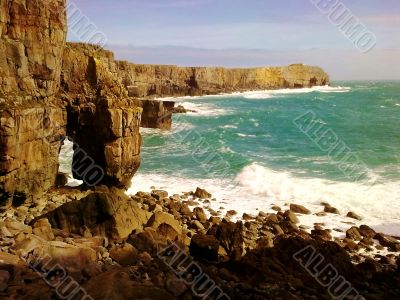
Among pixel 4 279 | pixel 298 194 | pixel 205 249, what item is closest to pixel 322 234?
pixel 298 194

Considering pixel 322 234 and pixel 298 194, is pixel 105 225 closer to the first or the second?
pixel 322 234

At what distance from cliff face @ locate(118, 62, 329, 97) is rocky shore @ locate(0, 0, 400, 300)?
160 feet

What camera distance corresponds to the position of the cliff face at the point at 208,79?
98.6 metres

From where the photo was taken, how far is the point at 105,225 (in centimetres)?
1332

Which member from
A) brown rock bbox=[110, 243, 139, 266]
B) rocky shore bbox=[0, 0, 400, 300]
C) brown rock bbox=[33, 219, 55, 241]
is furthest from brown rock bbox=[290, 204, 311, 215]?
brown rock bbox=[33, 219, 55, 241]

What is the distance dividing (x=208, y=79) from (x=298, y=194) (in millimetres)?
96619

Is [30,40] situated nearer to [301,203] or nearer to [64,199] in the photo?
[64,199]

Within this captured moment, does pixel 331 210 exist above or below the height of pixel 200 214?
above

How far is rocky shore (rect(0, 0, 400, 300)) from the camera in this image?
32.8 ft

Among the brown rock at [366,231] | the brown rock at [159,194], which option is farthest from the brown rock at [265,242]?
the brown rock at [159,194]

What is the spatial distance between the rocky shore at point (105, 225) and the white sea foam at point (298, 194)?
103 cm

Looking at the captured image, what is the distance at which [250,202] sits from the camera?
70.6ft

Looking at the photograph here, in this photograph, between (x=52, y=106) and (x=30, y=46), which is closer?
(x=30, y=46)

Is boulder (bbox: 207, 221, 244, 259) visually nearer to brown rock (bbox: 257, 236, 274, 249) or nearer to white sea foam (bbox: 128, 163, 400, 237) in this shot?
brown rock (bbox: 257, 236, 274, 249)
